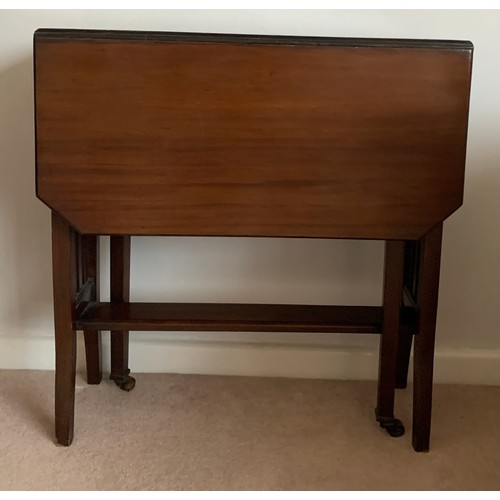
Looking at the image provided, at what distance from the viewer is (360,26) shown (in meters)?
1.62

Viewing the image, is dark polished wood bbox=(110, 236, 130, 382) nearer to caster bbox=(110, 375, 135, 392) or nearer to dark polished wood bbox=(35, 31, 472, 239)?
caster bbox=(110, 375, 135, 392)

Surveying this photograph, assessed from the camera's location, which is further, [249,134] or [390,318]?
[390,318]

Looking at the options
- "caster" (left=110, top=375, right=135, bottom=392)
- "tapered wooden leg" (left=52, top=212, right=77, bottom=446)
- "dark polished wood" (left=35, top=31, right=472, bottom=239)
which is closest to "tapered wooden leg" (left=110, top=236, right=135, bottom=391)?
"caster" (left=110, top=375, right=135, bottom=392)

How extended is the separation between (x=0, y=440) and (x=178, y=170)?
0.69 metres

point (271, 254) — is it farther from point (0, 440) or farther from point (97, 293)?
point (0, 440)

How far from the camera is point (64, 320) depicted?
A: 4.90 ft

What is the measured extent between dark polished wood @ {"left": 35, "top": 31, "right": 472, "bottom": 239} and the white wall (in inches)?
13.0

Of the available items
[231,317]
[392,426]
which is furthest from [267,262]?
[392,426]

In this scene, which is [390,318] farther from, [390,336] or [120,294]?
[120,294]

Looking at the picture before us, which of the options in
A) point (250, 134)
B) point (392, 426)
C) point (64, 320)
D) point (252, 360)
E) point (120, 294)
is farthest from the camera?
point (252, 360)

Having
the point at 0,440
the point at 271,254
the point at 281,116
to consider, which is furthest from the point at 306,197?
the point at 0,440

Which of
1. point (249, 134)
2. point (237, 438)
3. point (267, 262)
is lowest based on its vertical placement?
point (237, 438)

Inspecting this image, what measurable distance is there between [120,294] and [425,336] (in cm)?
69

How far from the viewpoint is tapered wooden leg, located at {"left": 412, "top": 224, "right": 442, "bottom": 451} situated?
4.72 feet
